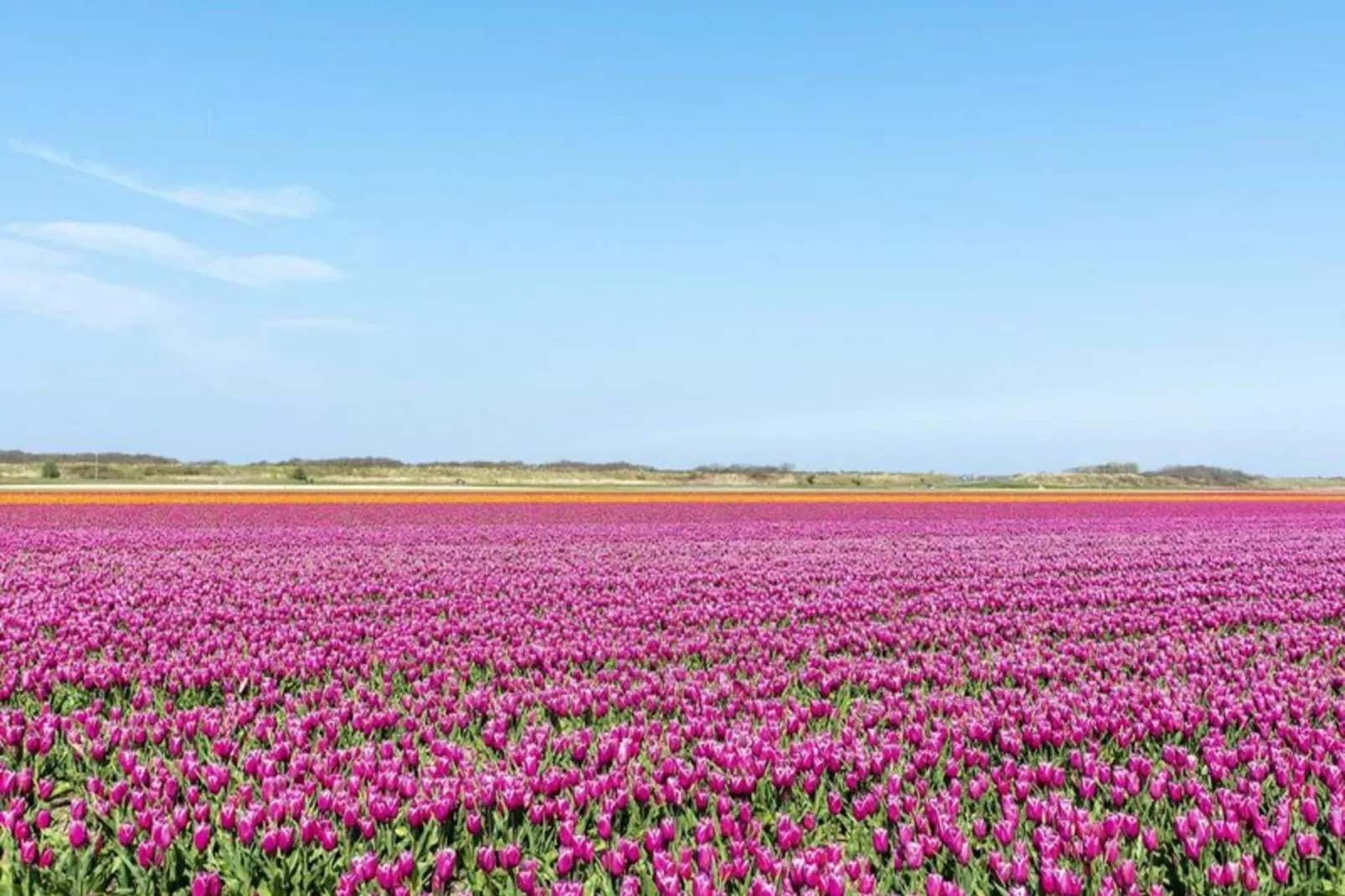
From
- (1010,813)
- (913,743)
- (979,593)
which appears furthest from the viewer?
(979,593)

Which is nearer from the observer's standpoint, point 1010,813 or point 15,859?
point 15,859

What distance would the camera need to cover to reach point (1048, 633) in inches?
426

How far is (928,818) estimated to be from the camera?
15.6ft

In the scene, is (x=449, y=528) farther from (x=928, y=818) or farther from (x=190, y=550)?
(x=928, y=818)

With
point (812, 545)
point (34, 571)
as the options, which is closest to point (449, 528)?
point (812, 545)

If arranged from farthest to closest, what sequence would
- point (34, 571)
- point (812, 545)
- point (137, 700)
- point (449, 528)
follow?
1. point (449, 528)
2. point (812, 545)
3. point (34, 571)
4. point (137, 700)

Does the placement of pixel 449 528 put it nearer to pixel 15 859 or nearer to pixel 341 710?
pixel 341 710

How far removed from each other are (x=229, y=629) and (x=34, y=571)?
7.08 m

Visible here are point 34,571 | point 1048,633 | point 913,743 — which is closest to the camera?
point 913,743

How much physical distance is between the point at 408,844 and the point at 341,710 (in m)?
2.28

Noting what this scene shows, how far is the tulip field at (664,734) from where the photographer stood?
14.4 ft

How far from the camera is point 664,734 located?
6.48m

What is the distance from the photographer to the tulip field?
14.4ft

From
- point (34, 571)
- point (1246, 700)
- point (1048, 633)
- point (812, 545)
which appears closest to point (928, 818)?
point (1246, 700)
